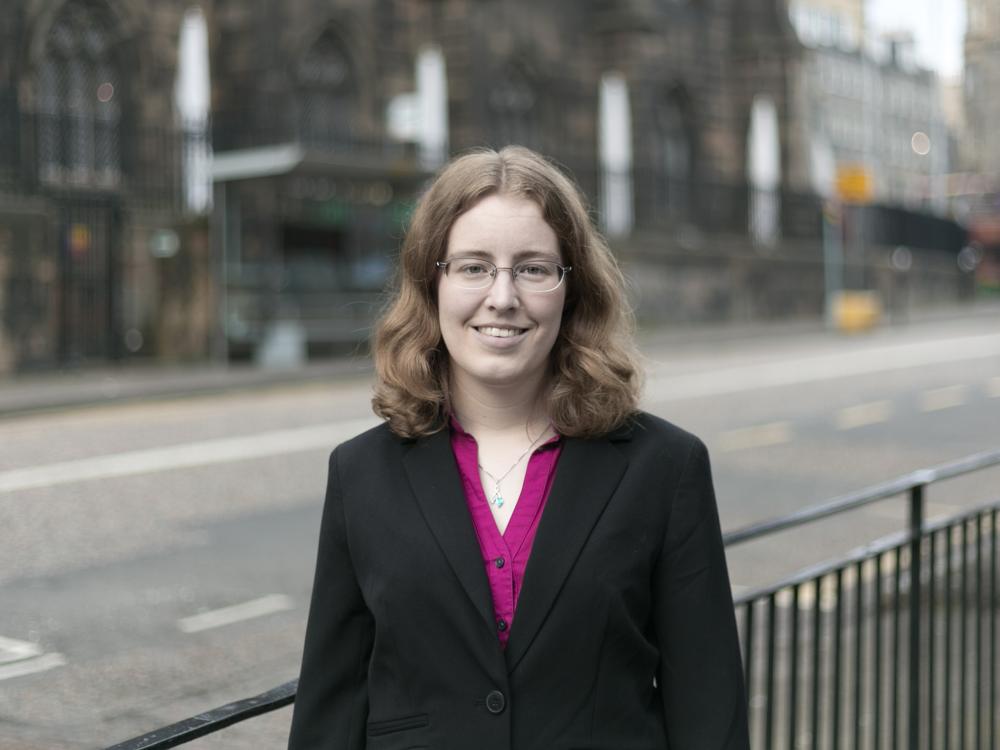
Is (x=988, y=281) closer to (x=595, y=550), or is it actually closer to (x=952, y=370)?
(x=952, y=370)

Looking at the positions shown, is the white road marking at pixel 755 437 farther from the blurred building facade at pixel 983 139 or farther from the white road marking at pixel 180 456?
the blurred building facade at pixel 983 139

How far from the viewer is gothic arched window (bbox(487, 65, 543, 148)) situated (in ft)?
111

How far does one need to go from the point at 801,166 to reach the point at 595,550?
140 ft

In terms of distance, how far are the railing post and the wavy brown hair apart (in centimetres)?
229

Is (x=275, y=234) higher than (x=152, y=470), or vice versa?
(x=275, y=234)

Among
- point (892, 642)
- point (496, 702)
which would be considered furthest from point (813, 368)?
point (496, 702)

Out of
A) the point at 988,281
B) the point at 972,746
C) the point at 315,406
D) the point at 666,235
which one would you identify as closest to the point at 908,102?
the point at 988,281

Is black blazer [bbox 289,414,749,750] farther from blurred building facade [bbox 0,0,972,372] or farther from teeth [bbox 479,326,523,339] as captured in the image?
blurred building facade [bbox 0,0,972,372]

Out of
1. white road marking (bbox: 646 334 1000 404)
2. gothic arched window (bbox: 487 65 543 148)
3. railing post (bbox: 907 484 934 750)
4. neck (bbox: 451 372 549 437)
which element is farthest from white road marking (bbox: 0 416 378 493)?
gothic arched window (bbox: 487 65 543 148)

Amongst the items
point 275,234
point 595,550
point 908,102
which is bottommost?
point 595,550

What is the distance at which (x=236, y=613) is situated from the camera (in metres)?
7.79

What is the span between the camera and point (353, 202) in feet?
88.6

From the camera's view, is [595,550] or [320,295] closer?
[595,550]

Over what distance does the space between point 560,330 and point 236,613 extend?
5603 mm
